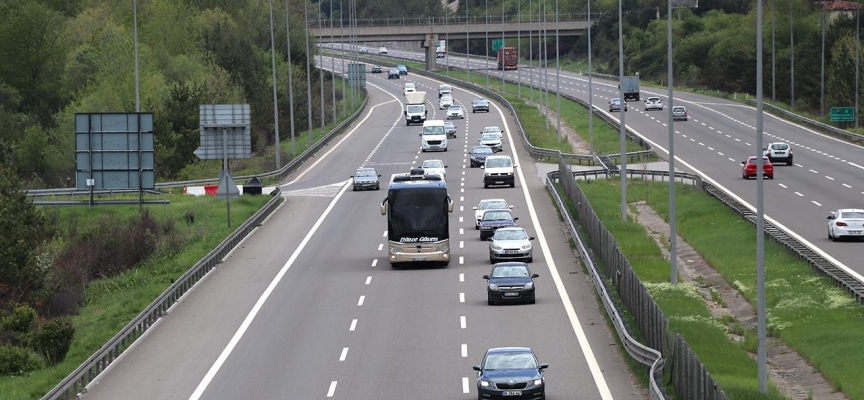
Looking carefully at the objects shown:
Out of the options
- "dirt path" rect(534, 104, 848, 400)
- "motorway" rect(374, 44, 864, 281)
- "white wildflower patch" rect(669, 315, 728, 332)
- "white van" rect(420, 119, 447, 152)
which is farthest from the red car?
"white wildflower patch" rect(669, 315, 728, 332)

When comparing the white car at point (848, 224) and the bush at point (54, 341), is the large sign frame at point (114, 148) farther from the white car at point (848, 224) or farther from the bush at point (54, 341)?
the white car at point (848, 224)

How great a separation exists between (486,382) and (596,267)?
1802cm

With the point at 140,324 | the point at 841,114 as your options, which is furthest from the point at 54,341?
the point at 841,114

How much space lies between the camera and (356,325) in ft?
145

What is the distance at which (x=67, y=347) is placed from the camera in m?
43.8

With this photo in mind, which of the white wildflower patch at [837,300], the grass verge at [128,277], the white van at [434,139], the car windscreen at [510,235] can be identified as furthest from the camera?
the white van at [434,139]

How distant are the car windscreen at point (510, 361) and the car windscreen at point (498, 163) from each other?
1897 inches

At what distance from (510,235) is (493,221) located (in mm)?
6403

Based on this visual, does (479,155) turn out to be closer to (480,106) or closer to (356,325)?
(480,106)

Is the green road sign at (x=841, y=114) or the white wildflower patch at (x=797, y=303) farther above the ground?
the green road sign at (x=841, y=114)

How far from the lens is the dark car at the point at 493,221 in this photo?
202 ft

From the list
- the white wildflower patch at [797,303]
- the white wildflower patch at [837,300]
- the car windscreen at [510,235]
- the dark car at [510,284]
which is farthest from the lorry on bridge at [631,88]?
the dark car at [510,284]

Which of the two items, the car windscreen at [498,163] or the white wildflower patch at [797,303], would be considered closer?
the white wildflower patch at [797,303]

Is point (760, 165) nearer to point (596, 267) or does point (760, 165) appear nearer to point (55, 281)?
point (596, 267)
